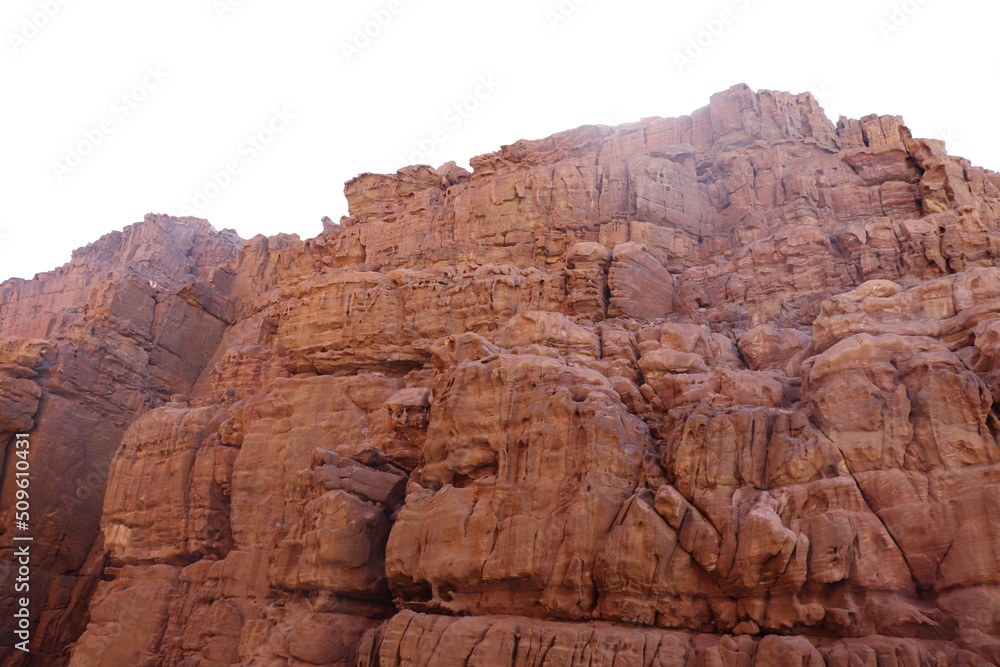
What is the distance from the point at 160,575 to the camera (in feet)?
101

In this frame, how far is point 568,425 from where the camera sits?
20.5 metres

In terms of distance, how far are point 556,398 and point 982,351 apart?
10717mm

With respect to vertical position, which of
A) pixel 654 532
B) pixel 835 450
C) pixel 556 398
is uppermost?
pixel 556 398

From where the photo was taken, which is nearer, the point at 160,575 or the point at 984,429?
the point at 984,429

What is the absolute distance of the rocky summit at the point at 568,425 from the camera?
16969mm

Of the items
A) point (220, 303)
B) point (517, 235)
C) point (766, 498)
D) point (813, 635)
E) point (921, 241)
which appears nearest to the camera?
point (813, 635)

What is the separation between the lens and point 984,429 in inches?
671

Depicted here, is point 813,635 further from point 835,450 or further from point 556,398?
point 556,398

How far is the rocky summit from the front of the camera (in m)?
17.0

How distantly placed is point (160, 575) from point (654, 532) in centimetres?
2229

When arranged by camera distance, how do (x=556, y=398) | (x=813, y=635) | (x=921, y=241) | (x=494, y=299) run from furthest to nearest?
(x=494, y=299) < (x=921, y=241) < (x=556, y=398) < (x=813, y=635)

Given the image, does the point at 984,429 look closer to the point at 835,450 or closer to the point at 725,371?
the point at 835,450

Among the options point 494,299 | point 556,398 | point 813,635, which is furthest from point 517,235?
point 813,635

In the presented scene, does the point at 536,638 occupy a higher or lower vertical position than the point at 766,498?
lower
